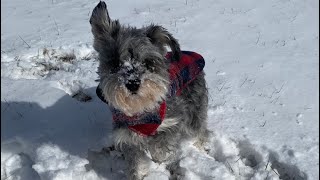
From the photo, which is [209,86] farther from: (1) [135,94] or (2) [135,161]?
(1) [135,94]

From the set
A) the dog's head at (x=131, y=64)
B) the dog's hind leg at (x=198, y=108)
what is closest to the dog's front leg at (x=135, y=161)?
the dog's head at (x=131, y=64)

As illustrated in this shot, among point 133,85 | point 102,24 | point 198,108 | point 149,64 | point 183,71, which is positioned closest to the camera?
point 133,85

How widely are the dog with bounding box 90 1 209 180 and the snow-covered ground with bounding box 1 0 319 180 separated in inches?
23.9

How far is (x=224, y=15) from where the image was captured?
9.77 metres

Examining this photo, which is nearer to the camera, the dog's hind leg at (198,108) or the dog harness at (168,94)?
the dog harness at (168,94)

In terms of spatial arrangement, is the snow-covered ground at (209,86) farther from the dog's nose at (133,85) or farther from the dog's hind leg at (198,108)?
the dog's nose at (133,85)

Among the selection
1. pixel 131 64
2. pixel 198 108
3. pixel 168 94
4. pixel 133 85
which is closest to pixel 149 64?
pixel 131 64

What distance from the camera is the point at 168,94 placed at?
15.3 feet

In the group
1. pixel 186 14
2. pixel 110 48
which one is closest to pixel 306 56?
pixel 186 14

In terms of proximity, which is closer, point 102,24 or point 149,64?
point 149,64

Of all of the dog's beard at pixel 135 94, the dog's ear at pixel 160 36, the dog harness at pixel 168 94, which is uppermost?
the dog's ear at pixel 160 36

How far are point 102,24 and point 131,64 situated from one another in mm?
722

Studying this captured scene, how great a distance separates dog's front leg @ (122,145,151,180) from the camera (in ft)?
16.2

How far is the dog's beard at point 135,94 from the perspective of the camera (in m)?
4.10
